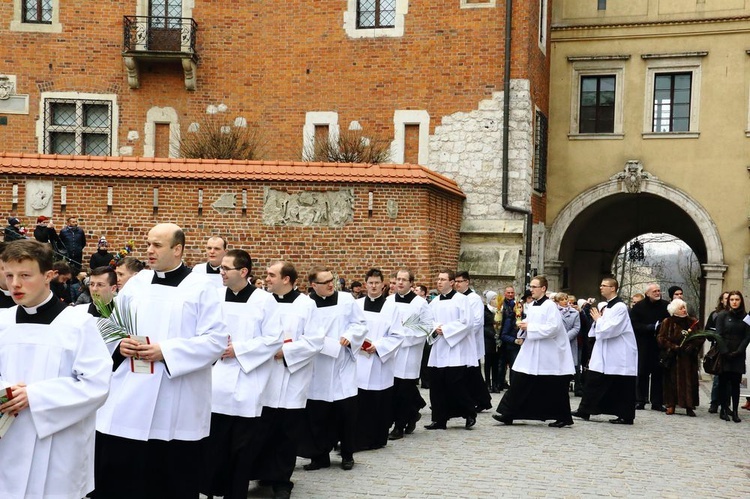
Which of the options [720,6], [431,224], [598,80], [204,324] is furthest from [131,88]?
[204,324]

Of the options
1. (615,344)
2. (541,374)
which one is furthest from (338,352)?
(615,344)

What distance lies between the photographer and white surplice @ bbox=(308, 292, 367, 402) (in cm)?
1010

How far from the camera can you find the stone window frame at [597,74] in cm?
2781

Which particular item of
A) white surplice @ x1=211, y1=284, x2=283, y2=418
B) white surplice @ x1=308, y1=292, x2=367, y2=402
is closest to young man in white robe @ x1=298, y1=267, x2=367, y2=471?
white surplice @ x1=308, y1=292, x2=367, y2=402

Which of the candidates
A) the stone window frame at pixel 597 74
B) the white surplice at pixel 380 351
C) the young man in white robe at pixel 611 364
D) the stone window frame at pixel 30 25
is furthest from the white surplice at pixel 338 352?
the stone window frame at pixel 597 74

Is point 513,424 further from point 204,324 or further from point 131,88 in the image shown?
point 131,88

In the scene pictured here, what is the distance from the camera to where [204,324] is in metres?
6.77

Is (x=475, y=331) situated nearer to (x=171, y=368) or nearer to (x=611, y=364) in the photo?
(x=611, y=364)

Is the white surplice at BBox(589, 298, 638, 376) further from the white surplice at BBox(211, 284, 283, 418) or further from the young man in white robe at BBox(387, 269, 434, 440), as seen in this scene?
the white surplice at BBox(211, 284, 283, 418)

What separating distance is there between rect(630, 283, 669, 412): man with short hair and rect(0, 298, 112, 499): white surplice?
12.2 metres

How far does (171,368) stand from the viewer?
6.50m

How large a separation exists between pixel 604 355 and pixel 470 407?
2641 mm

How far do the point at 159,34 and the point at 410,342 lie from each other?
16.3 m

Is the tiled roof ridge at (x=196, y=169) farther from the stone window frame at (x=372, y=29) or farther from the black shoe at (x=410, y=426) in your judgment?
the black shoe at (x=410, y=426)
